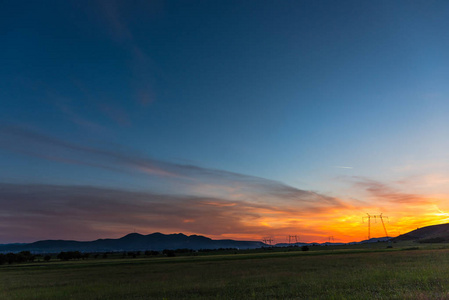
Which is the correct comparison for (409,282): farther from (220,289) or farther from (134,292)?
(134,292)

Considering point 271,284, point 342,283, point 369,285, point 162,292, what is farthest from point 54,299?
point 369,285

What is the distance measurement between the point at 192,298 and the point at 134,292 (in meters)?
9.21

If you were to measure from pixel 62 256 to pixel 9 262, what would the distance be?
40.8 m

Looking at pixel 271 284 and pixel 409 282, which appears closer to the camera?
pixel 409 282

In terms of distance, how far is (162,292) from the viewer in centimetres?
3028

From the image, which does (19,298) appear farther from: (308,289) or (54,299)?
(308,289)

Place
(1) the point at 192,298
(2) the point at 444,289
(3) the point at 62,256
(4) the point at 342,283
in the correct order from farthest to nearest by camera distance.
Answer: (3) the point at 62,256 < (4) the point at 342,283 < (1) the point at 192,298 < (2) the point at 444,289

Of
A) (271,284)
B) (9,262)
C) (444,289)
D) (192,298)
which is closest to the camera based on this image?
(444,289)

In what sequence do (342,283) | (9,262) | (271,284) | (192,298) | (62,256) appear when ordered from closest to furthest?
(192,298) → (342,283) → (271,284) → (9,262) → (62,256)

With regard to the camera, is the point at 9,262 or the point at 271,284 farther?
the point at 9,262

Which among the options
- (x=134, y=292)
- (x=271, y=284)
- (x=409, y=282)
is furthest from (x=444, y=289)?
(x=134, y=292)

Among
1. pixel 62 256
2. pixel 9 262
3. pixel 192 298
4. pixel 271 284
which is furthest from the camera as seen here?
pixel 62 256

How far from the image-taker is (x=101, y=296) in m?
30.3

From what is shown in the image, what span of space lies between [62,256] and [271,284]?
202 meters
